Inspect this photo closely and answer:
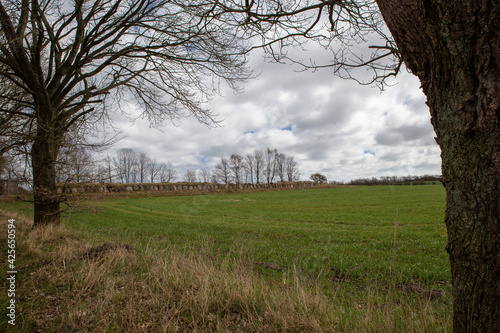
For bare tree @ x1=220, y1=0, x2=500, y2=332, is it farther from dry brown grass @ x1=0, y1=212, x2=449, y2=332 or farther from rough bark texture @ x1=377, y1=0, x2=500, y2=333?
dry brown grass @ x1=0, y1=212, x2=449, y2=332

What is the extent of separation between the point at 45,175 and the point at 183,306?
6799 mm

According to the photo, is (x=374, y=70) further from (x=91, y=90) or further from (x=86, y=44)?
(x=91, y=90)

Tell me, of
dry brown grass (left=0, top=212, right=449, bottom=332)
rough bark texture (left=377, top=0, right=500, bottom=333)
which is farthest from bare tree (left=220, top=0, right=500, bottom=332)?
dry brown grass (left=0, top=212, right=449, bottom=332)

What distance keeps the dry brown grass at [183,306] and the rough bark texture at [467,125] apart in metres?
0.81

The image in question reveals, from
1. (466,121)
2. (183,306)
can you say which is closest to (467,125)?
(466,121)

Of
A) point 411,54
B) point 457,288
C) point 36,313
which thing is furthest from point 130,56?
point 457,288

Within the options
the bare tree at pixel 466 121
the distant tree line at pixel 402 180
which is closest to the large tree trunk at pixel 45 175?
the bare tree at pixel 466 121

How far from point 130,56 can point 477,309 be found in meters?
9.84

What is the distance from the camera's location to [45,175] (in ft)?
23.9

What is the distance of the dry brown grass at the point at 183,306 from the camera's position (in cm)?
248

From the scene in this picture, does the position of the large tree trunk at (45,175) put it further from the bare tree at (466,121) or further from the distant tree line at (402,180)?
the distant tree line at (402,180)

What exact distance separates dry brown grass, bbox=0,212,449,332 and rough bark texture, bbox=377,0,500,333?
809 mm

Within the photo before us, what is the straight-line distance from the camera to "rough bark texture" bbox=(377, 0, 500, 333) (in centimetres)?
145

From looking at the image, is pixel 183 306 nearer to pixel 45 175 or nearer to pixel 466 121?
pixel 466 121
